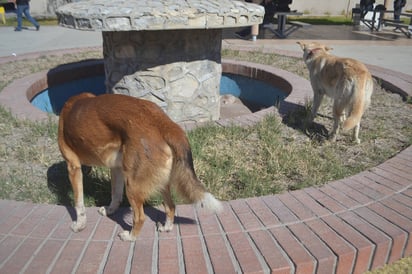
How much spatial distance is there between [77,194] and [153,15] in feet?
7.14

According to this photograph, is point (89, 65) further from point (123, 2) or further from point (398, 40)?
point (398, 40)

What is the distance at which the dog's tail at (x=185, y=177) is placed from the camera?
193 cm

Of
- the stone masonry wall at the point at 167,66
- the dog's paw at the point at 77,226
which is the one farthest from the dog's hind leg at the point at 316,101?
the dog's paw at the point at 77,226

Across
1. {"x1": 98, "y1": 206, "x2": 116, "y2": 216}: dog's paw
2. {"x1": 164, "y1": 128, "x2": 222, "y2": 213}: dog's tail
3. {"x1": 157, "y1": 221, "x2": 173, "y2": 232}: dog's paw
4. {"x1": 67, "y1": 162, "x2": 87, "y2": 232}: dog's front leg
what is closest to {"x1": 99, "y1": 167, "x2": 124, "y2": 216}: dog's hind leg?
{"x1": 98, "y1": 206, "x2": 116, "y2": 216}: dog's paw

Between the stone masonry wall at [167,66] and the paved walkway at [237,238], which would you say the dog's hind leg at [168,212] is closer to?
the paved walkway at [237,238]

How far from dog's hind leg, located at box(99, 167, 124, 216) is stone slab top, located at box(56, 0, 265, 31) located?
1814mm

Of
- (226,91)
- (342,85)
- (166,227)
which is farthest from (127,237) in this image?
(226,91)

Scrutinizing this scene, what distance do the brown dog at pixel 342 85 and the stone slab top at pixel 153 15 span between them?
1.03 metres

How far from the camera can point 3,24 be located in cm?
1477

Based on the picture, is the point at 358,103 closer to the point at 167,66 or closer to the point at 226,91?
the point at 167,66

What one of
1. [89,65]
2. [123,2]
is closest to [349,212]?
[123,2]

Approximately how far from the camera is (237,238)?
2273 mm

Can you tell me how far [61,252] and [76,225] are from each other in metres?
0.22

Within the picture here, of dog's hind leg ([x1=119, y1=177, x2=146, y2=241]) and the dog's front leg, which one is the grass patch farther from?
dog's hind leg ([x1=119, y1=177, x2=146, y2=241])
